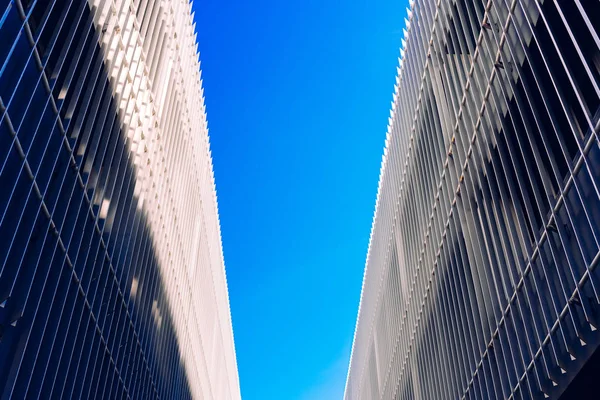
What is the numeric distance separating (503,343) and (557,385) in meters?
3.07

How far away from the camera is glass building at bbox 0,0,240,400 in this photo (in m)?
12.1

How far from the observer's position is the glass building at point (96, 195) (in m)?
12.1

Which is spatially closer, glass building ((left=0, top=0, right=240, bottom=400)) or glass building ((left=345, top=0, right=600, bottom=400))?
glass building ((left=0, top=0, right=240, bottom=400))

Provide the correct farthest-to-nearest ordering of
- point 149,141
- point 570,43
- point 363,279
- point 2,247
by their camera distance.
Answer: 1. point 363,279
2. point 149,141
3. point 570,43
4. point 2,247

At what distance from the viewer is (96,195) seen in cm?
1681

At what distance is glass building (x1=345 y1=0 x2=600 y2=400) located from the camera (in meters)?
12.7

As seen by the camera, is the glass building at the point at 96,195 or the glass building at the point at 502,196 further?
the glass building at the point at 502,196

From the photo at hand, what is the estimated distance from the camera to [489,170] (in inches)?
707

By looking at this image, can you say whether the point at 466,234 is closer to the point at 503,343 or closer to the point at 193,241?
the point at 503,343

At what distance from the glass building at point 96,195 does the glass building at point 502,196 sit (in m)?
10.9

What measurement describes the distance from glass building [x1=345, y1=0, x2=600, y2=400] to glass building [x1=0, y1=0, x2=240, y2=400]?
428 inches

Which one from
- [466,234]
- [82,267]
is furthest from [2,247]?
[466,234]

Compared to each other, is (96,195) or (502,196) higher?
(502,196)

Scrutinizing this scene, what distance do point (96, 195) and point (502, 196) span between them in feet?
38.4
